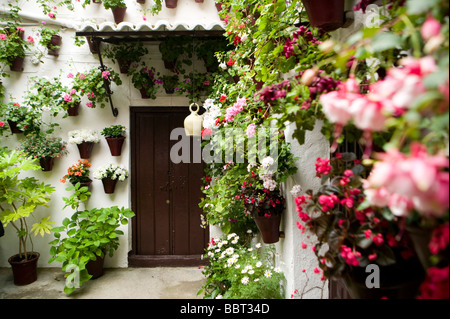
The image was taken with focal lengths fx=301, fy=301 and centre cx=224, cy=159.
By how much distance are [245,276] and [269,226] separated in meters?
0.52

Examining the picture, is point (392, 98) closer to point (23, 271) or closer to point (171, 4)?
point (171, 4)

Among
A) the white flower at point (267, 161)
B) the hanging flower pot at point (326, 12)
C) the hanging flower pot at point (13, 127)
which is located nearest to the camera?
the hanging flower pot at point (326, 12)

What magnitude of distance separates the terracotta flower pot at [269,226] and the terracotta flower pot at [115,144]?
7.71ft

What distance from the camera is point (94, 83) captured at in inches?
147

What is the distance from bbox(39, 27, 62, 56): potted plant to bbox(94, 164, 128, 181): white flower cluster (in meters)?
1.64

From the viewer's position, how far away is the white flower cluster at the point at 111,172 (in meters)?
3.79

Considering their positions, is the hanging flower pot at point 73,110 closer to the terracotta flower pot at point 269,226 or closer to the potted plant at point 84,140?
the potted plant at point 84,140

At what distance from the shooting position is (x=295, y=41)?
1741mm

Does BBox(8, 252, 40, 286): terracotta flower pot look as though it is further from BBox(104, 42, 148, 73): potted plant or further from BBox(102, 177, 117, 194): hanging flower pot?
BBox(104, 42, 148, 73): potted plant

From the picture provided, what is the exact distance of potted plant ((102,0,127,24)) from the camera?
143 inches

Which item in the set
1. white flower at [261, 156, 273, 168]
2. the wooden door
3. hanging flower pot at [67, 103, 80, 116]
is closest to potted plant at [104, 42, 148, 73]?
the wooden door

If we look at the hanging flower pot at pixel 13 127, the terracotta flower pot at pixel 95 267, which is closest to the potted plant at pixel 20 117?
the hanging flower pot at pixel 13 127
